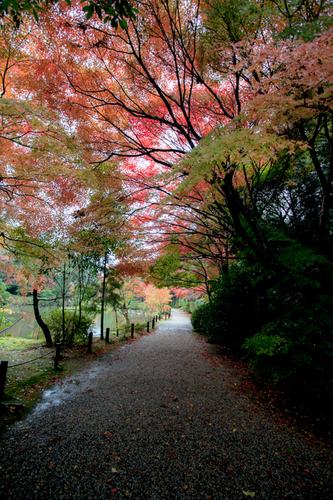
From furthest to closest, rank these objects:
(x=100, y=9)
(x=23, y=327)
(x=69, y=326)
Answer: (x=23, y=327), (x=69, y=326), (x=100, y=9)

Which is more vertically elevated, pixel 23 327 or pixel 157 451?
pixel 157 451

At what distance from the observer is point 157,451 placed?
2393 mm

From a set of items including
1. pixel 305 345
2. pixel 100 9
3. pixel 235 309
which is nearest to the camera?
pixel 100 9

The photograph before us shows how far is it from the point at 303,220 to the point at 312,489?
560cm

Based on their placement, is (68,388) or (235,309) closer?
(68,388)

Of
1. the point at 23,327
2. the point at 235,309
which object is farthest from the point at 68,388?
the point at 23,327

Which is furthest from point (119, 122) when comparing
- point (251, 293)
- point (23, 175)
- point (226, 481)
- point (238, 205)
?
point (226, 481)

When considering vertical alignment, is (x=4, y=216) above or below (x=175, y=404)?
above

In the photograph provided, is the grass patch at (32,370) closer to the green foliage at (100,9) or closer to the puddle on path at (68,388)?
the puddle on path at (68,388)

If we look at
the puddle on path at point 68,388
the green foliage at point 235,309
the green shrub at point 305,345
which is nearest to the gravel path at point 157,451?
the puddle on path at point 68,388

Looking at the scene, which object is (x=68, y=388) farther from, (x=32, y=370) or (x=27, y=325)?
(x=27, y=325)

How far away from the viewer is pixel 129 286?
12023 millimetres

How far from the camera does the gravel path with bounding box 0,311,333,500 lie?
1.95 metres

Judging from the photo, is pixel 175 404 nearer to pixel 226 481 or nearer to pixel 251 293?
pixel 226 481
